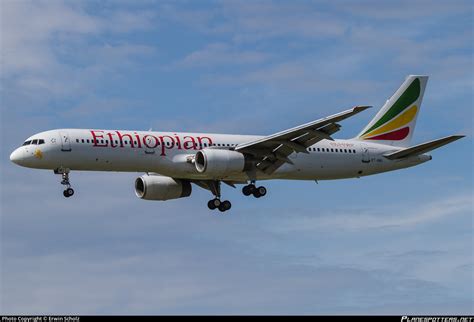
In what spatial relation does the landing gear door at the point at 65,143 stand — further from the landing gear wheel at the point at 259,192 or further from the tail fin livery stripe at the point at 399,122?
the tail fin livery stripe at the point at 399,122

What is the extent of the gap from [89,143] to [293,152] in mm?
12901

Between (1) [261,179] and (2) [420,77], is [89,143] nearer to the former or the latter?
Result: (1) [261,179]

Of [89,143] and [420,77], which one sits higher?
[420,77]

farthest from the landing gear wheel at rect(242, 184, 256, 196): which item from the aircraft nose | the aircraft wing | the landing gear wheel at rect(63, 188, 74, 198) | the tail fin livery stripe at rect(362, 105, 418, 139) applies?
the aircraft nose

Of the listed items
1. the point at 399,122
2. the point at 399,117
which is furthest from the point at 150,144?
the point at 399,117

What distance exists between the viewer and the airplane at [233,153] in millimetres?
63188

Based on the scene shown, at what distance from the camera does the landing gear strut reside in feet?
226

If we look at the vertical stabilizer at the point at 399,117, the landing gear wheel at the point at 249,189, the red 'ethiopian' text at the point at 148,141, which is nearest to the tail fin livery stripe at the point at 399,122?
the vertical stabilizer at the point at 399,117

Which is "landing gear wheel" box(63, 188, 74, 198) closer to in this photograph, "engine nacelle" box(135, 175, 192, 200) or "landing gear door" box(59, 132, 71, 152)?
"landing gear door" box(59, 132, 71, 152)

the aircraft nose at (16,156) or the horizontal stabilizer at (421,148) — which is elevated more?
the aircraft nose at (16,156)

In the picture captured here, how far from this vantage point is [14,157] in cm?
6372

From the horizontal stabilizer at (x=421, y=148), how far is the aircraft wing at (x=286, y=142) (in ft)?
22.8

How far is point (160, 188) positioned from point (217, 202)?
158 inches

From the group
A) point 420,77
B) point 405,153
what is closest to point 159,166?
point 405,153
